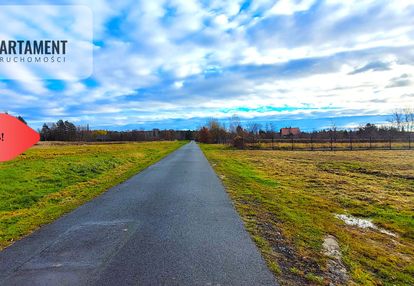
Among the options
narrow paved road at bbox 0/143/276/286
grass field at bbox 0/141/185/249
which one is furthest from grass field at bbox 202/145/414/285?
grass field at bbox 0/141/185/249

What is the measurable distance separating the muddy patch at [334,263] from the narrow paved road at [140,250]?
0.89m

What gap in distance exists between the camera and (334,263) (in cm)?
428

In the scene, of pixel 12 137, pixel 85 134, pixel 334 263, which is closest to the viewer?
pixel 12 137

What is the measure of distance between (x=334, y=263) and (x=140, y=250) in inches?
114

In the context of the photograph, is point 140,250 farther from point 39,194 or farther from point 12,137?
point 39,194

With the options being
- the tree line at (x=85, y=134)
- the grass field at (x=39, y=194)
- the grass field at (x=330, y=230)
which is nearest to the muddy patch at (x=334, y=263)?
the grass field at (x=330, y=230)

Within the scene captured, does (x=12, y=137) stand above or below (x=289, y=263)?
above

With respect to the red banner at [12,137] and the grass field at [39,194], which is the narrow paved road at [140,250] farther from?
the red banner at [12,137]

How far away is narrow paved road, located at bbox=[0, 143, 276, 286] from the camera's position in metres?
3.63

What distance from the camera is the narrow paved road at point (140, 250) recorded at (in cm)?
363

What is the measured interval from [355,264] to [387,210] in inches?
196

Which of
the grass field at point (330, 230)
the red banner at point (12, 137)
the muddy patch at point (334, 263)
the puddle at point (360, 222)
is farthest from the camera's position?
the puddle at point (360, 222)

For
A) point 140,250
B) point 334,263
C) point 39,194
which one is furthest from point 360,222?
point 39,194

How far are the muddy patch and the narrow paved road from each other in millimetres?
892
